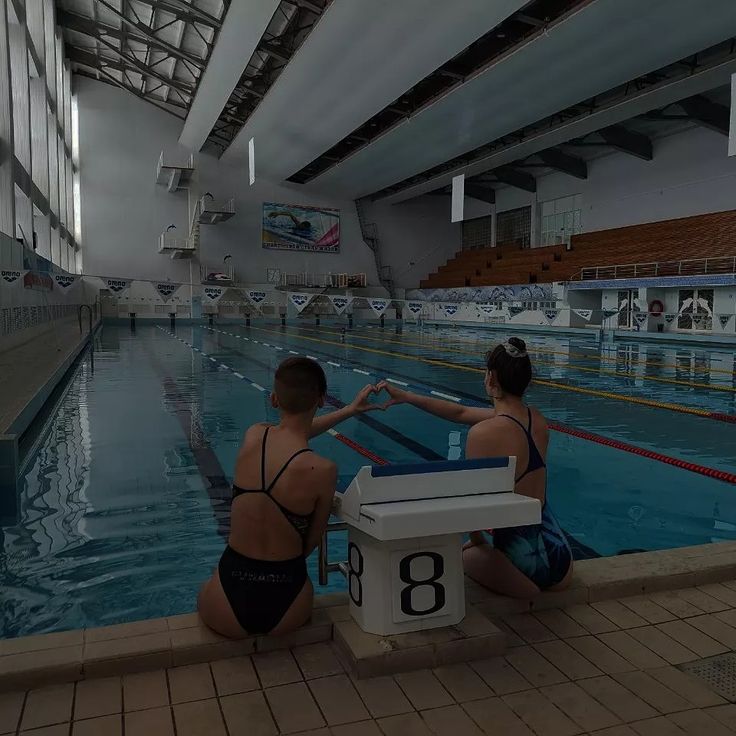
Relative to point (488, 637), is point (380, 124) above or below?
above

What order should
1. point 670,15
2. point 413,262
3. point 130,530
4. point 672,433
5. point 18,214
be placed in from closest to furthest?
point 130,530 < point 672,433 < point 670,15 < point 18,214 < point 413,262

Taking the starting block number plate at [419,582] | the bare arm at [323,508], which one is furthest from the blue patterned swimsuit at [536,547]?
the bare arm at [323,508]

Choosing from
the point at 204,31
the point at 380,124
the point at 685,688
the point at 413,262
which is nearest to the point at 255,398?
the point at 685,688

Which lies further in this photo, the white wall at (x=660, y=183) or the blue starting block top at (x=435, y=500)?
the white wall at (x=660, y=183)

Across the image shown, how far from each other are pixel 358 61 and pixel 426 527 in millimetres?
16131

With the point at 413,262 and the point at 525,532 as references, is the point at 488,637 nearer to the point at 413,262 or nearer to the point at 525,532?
the point at 525,532

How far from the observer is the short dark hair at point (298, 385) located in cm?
190

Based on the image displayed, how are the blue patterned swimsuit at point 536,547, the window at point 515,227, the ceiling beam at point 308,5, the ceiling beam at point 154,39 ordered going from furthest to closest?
the window at point 515,227 → the ceiling beam at point 154,39 → the ceiling beam at point 308,5 → the blue patterned swimsuit at point 536,547

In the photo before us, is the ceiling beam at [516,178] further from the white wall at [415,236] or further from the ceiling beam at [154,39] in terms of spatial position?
the ceiling beam at [154,39]

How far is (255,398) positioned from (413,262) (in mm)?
27116

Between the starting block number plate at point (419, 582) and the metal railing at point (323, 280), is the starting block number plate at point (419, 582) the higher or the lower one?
the lower one

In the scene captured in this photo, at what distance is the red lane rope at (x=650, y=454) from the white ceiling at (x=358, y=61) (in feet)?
31.2

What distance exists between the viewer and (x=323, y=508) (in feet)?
6.31

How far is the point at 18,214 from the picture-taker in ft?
43.7
